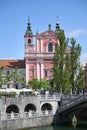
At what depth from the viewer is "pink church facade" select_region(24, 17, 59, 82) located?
2820 inches

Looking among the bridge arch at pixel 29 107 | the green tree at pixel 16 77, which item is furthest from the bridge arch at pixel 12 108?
the green tree at pixel 16 77

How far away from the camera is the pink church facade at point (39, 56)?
71625 mm

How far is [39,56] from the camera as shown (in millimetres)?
71750

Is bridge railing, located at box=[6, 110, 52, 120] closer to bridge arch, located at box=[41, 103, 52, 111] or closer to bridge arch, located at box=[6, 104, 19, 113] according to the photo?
bridge arch, located at box=[6, 104, 19, 113]

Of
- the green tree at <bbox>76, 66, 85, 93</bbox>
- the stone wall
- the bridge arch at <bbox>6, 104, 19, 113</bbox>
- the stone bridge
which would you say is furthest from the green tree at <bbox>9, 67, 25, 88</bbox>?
the stone wall

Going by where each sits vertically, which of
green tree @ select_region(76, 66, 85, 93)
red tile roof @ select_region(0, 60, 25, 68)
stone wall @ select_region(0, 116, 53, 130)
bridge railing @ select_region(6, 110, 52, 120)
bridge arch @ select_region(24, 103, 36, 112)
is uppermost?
red tile roof @ select_region(0, 60, 25, 68)

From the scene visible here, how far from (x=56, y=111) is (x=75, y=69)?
26.2 ft

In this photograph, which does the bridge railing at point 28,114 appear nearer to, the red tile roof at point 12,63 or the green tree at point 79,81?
the green tree at point 79,81

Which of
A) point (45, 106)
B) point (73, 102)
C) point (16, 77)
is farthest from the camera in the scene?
point (16, 77)

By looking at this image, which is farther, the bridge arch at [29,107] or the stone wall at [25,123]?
the bridge arch at [29,107]

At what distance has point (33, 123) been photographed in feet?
143

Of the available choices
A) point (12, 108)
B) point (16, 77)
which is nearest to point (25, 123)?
point (12, 108)

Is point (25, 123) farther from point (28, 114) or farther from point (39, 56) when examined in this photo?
point (39, 56)

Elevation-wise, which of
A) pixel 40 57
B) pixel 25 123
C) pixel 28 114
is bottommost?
pixel 25 123
